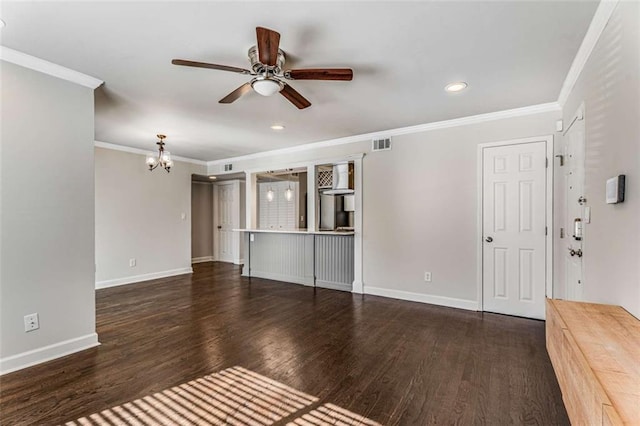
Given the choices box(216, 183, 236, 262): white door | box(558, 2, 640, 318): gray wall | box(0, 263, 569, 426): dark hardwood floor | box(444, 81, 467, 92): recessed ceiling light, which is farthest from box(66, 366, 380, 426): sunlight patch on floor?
box(216, 183, 236, 262): white door

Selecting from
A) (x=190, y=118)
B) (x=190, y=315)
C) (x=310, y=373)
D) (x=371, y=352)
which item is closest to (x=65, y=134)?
(x=190, y=118)

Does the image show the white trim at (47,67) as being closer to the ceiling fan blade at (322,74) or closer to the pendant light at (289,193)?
the ceiling fan blade at (322,74)

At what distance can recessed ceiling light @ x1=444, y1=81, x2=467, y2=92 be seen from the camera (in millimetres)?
2846

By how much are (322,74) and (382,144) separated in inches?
98.7

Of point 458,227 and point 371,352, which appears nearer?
point 371,352

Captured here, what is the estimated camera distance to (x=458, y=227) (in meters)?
3.92

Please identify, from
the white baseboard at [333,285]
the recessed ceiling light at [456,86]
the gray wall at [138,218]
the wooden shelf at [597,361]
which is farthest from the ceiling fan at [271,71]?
the gray wall at [138,218]

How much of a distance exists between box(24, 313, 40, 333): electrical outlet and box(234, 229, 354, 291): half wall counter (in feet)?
11.8

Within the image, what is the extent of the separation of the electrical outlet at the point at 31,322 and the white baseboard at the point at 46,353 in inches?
7.3

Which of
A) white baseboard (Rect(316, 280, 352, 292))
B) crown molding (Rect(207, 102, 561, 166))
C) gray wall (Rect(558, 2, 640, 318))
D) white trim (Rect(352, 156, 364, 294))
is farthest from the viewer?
white baseboard (Rect(316, 280, 352, 292))

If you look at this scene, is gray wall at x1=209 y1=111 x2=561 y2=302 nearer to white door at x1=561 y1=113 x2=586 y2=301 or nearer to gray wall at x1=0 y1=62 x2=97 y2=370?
white door at x1=561 y1=113 x2=586 y2=301

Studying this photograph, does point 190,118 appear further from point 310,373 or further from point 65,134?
point 310,373

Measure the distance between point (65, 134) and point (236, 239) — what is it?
18.0 ft

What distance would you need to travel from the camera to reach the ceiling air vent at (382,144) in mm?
4469
